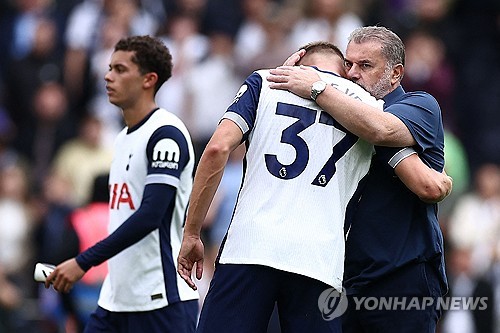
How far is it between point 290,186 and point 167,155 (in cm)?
142

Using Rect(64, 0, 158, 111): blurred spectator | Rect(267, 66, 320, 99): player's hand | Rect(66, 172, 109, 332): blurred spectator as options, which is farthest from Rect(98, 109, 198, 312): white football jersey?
Rect(64, 0, 158, 111): blurred spectator

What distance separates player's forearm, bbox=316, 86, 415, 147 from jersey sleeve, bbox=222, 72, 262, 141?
1.17ft

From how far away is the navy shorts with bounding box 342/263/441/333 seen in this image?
6.58 meters

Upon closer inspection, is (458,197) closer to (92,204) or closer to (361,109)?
(92,204)

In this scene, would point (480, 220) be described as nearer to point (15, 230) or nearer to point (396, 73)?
point (15, 230)

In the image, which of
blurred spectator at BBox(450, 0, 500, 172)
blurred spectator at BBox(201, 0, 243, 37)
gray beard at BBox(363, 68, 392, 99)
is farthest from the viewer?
blurred spectator at BBox(201, 0, 243, 37)

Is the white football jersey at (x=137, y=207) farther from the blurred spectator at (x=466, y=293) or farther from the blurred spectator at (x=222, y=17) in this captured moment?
the blurred spectator at (x=222, y=17)

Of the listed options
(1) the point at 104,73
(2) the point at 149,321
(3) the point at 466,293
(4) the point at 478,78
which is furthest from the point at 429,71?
(2) the point at 149,321

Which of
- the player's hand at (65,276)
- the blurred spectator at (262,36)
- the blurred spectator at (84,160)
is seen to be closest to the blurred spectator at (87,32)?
the blurred spectator at (84,160)

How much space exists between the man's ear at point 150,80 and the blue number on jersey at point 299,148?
177 centimetres

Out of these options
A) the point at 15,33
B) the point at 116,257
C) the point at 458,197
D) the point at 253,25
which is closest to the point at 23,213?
the point at 15,33

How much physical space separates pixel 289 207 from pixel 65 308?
4.09 metres

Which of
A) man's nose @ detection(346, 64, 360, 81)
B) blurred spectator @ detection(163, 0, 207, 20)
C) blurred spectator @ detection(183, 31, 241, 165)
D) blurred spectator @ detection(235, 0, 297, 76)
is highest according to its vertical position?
blurred spectator @ detection(163, 0, 207, 20)

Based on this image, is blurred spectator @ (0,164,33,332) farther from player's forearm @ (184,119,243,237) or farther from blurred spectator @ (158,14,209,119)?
player's forearm @ (184,119,243,237)
